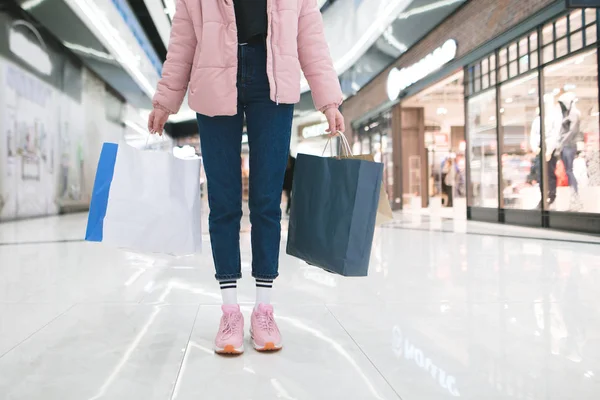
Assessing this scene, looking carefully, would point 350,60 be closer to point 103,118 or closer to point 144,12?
point 144,12

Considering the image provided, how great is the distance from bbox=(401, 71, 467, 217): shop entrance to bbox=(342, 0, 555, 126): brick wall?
1192 mm

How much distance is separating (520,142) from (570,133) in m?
1.14

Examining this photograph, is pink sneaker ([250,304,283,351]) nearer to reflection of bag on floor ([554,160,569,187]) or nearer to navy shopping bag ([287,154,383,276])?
navy shopping bag ([287,154,383,276])

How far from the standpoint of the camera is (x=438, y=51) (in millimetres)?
8891

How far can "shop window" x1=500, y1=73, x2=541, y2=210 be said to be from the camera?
677 centimetres

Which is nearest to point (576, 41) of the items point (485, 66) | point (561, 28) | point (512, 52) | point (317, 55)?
point (561, 28)

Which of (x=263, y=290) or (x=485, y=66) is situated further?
(x=485, y=66)

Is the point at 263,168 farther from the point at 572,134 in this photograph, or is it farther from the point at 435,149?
the point at 435,149

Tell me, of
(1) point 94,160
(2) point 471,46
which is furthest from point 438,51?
(1) point 94,160

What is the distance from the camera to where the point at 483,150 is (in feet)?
27.2

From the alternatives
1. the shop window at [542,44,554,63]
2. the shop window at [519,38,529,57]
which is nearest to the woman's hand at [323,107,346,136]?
the shop window at [542,44,554,63]

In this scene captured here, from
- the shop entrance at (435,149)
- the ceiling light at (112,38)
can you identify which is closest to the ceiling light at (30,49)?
the ceiling light at (112,38)

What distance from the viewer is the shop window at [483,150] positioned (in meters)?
7.87

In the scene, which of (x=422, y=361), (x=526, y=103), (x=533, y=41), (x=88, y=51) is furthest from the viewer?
(x=88, y=51)
